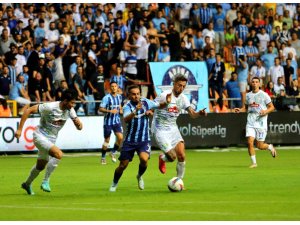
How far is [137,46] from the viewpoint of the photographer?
→ 36.6 meters

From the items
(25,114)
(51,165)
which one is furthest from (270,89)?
(25,114)

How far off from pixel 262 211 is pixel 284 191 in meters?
3.77

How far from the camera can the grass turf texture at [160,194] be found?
16.2 meters

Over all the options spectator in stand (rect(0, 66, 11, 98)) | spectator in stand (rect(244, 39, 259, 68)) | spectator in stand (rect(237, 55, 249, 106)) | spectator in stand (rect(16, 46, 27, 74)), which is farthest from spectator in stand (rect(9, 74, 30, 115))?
spectator in stand (rect(244, 39, 259, 68))

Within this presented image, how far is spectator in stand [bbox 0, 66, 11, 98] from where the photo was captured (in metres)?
33.6

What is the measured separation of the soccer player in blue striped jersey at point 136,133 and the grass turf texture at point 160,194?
610 mm

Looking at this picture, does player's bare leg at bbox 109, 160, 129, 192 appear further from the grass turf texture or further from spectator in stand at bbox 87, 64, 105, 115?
spectator in stand at bbox 87, 64, 105, 115

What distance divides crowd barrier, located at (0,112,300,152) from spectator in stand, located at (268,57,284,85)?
193 centimetres

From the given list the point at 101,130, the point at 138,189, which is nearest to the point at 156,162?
the point at 101,130

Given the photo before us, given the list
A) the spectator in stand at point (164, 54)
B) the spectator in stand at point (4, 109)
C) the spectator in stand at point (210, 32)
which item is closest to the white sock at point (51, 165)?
the spectator in stand at point (4, 109)

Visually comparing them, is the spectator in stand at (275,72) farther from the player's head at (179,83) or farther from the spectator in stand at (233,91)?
the player's head at (179,83)

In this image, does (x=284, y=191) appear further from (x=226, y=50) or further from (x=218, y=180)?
(x=226, y=50)

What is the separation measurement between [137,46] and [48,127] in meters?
16.8

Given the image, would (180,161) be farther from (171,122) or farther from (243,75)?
(243,75)
